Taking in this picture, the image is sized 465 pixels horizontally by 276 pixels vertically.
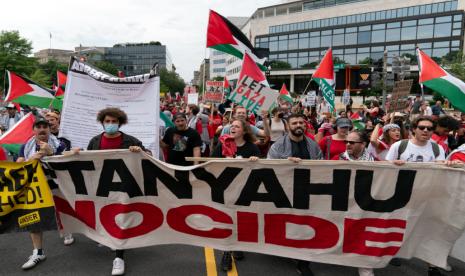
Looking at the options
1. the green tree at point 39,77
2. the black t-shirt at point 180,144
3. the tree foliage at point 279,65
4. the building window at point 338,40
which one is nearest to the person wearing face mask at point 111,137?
the black t-shirt at point 180,144

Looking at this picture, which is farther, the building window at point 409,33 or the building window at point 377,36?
the building window at point 377,36

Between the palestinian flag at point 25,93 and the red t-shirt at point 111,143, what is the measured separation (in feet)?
15.0

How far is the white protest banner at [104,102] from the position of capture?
4609 mm

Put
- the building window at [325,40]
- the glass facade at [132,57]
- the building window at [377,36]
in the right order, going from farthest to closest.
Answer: the glass facade at [132,57], the building window at [325,40], the building window at [377,36]

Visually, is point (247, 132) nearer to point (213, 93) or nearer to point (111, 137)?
point (111, 137)

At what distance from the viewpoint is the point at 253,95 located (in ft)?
21.5

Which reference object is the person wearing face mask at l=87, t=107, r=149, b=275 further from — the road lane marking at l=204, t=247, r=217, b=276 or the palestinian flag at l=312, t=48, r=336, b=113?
the palestinian flag at l=312, t=48, r=336, b=113

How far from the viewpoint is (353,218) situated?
134 inches

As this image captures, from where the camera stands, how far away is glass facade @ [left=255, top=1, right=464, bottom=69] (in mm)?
53406

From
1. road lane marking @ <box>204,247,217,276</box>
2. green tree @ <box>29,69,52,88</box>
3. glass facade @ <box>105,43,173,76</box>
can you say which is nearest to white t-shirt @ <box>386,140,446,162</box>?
road lane marking @ <box>204,247,217,276</box>

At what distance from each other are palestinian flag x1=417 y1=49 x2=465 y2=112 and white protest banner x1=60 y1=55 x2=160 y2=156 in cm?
371

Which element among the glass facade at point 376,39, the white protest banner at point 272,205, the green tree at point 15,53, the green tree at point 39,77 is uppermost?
the glass facade at point 376,39

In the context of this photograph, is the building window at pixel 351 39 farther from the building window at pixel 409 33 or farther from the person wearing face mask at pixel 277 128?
the person wearing face mask at pixel 277 128

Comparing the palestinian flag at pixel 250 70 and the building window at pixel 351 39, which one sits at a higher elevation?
the building window at pixel 351 39
